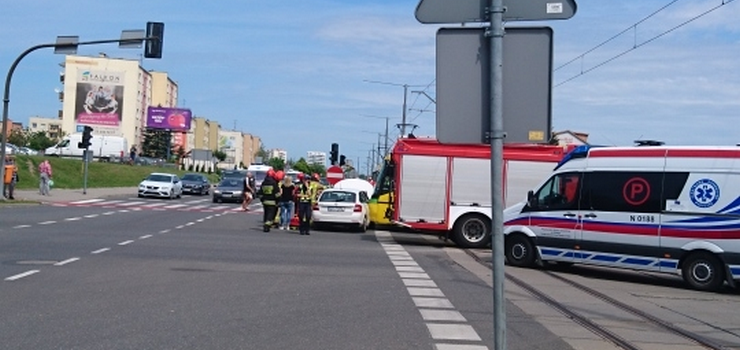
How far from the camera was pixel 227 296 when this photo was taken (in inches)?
481

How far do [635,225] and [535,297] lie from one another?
4.34 meters

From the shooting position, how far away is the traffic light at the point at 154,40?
28858 mm

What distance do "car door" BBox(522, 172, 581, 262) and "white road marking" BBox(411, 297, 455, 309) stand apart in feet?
21.0

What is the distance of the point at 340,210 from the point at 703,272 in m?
14.1

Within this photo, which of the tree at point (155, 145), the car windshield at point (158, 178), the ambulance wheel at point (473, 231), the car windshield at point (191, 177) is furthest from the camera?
the tree at point (155, 145)

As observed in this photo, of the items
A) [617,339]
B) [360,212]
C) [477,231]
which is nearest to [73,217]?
[360,212]

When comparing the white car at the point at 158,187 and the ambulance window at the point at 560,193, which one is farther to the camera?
the white car at the point at 158,187

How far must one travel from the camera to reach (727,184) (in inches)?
641

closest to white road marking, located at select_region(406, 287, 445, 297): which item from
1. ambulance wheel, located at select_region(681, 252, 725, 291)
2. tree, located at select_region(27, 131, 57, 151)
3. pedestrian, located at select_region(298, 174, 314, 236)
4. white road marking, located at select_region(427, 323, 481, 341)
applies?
white road marking, located at select_region(427, 323, 481, 341)

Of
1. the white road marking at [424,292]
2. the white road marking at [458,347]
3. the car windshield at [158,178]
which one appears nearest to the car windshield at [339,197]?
the white road marking at [424,292]

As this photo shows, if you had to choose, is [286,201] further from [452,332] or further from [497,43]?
[497,43]

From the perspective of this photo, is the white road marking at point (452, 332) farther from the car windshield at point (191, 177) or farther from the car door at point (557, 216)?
the car windshield at point (191, 177)

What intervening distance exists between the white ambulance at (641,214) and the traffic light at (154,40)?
14254 millimetres

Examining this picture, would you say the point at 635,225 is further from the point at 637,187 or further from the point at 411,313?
the point at 411,313
